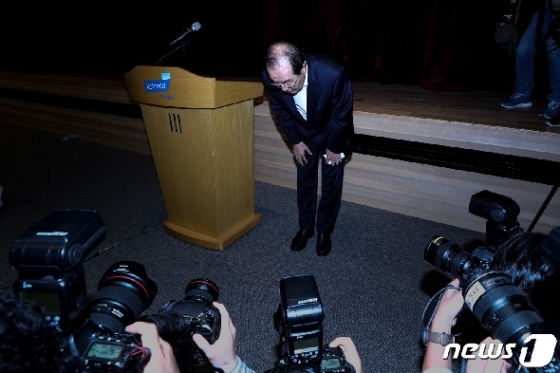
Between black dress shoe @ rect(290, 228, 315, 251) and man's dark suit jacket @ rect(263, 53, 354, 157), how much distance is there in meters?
0.51

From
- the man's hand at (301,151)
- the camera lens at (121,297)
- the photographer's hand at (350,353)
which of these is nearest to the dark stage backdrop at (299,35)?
the man's hand at (301,151)

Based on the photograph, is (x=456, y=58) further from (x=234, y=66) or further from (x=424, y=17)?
(x=234, y=66)

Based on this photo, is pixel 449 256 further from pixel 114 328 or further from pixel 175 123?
pixel 175 123

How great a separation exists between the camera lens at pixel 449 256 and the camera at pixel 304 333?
39cm

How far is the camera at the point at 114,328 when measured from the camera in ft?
2.06

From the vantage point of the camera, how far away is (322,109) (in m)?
1.85

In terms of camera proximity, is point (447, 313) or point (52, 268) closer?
point (52, 268)

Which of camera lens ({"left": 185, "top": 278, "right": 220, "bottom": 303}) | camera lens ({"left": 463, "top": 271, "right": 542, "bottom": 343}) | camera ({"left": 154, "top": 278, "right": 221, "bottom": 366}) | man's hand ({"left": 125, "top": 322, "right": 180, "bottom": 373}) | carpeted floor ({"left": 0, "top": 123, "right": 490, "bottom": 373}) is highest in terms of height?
camera lens ({"left": 463, "top": 271, "right": 542, "bottom": 343})

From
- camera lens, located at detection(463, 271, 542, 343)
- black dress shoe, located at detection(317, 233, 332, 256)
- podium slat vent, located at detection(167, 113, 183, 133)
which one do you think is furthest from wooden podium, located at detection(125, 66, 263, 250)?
camera lens, located at detection(463, 271, 542, 343)

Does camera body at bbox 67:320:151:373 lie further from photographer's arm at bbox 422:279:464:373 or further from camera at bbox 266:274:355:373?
photographer's arm at bbox 422:279:464:373

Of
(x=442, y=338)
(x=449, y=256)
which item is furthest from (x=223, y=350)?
(x=449, y=256)

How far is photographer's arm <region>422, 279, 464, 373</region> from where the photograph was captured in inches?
32.8

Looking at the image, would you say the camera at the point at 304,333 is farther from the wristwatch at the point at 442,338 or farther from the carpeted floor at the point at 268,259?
the carpeted floor at the point at 268,259

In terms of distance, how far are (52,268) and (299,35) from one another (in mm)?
3814
